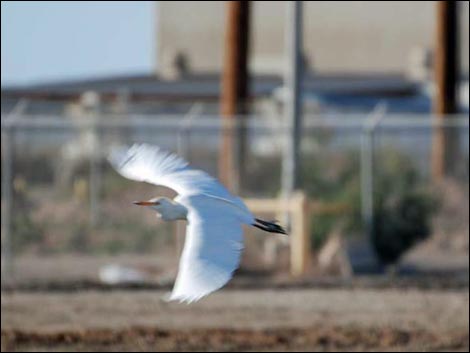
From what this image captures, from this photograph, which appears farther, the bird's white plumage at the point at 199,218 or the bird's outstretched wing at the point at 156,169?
the bird's outstretched wing at the point at 156,169

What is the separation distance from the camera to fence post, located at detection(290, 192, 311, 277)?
19.9 metres

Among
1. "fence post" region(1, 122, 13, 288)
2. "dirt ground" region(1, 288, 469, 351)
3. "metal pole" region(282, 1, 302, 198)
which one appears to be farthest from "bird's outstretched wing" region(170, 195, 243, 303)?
"metal pole" region(282, 1, 302, 198)

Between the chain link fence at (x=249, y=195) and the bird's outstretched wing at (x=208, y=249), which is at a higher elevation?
the bird's outstretched wing at (x=208, y=249)

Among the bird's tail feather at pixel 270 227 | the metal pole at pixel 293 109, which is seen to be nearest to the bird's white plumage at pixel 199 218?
the bird's tail feather at pixel 270 227

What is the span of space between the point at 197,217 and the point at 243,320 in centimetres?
696

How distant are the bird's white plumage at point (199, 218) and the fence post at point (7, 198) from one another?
374 inches

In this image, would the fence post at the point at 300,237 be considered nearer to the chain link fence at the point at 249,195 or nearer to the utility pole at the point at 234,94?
the chain link fence at the point at 249,195

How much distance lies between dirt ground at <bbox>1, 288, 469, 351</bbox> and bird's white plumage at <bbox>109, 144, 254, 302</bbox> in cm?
341

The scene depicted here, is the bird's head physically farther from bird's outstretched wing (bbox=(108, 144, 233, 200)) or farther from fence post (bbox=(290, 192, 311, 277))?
fence post (bbox=(290, 192, 311, 277))

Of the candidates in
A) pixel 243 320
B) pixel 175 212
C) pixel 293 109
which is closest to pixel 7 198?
pixel 293 109

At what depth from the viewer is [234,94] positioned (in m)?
23.4

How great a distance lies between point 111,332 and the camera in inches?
579

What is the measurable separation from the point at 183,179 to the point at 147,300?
6929 millimetres

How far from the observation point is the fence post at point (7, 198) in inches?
792
